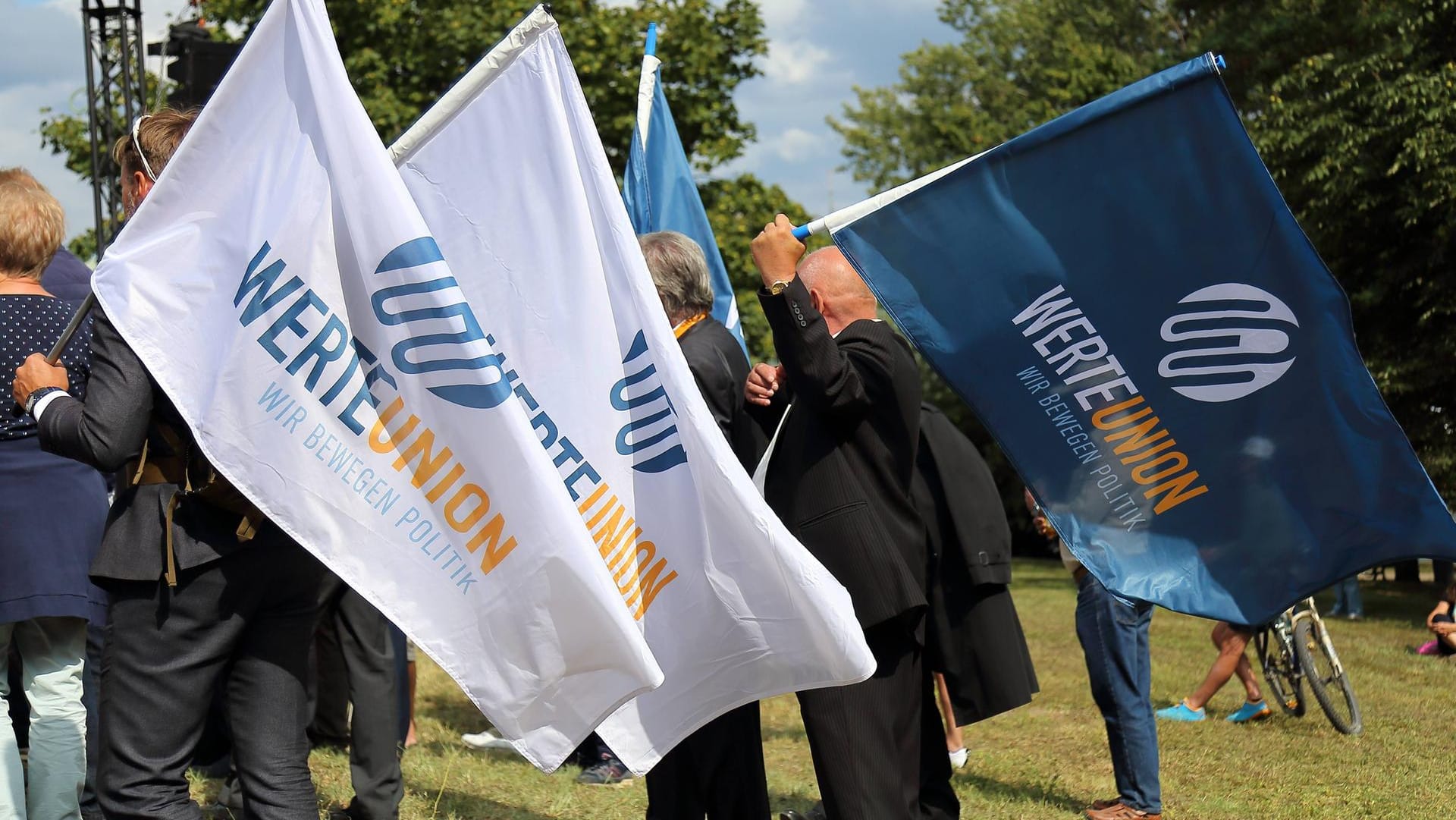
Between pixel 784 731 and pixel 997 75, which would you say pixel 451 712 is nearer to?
pixel 784 731

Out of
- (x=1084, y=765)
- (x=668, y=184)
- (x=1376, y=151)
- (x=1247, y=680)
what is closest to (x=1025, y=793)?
(x=1084, y=765)

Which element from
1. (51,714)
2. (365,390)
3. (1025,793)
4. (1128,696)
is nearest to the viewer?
(365,390)

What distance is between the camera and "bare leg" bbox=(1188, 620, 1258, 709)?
8.07 m

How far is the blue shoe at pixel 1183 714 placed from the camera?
8.26 metres

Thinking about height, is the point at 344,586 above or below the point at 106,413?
below

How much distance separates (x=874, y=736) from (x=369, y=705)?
6.90ft

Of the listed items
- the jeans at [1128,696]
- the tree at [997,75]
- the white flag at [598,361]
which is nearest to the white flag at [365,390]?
the white flag at [598,361]

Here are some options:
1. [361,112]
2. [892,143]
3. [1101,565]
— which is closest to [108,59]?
[361,112]

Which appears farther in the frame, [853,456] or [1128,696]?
[1128,696]

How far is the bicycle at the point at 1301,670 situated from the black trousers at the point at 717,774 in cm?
487

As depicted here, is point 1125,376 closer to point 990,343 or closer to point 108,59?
point 990,343

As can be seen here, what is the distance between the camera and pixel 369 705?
5062mm

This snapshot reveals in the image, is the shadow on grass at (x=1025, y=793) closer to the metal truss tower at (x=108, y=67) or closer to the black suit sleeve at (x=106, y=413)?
the black suit sleeve at (x=106, y=413)

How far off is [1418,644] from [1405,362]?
5063 millimetres
